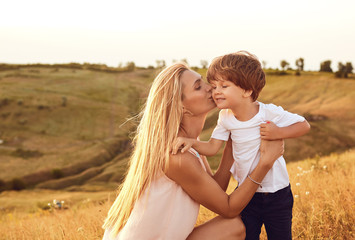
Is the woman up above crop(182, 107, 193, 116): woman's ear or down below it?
below

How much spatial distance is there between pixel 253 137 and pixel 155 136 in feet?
2.81

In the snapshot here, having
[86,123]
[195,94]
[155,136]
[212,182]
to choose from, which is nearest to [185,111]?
[195,94]

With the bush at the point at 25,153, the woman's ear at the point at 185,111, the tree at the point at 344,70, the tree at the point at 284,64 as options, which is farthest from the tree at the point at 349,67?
the woman's ear at the point at 185,111

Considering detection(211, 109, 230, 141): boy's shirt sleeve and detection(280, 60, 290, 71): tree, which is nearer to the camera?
detection(211, 109, 230, 141): boy's shirt sleeve

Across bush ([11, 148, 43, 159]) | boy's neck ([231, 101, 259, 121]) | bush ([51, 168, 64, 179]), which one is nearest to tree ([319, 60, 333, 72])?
bush ([51, 168, 64, 179])

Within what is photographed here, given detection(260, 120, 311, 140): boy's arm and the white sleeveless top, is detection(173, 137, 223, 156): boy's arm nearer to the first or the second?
the white sleeveless top

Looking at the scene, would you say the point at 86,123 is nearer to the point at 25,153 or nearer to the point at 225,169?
the point at 25,153

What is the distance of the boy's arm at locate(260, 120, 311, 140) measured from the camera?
2.76 m

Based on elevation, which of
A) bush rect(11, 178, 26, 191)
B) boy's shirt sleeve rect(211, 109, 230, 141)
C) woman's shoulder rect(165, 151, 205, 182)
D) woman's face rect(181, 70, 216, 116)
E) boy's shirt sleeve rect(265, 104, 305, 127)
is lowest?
bush rect(11, 178, 26, 191)

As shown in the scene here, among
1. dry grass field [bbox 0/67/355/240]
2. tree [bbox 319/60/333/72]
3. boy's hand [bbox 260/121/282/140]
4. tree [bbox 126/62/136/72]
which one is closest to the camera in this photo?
boy's hand [bbox 260/121/282/140]

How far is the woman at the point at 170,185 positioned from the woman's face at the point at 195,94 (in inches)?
0.4

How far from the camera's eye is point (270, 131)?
9.01ft

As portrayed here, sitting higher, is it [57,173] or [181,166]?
[181,166]

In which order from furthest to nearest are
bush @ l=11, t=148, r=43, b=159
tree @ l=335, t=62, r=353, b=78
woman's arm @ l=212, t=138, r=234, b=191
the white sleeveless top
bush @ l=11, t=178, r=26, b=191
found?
bush @ l=11, t=148, r=43, b=159 < tree @ l=335, t=62, r=353, b=78 < bush @ l=11, t=178, r=26, b=191 < woman's arm @ l=212, t=138, r=234, b=191 < the white sleeveless top
